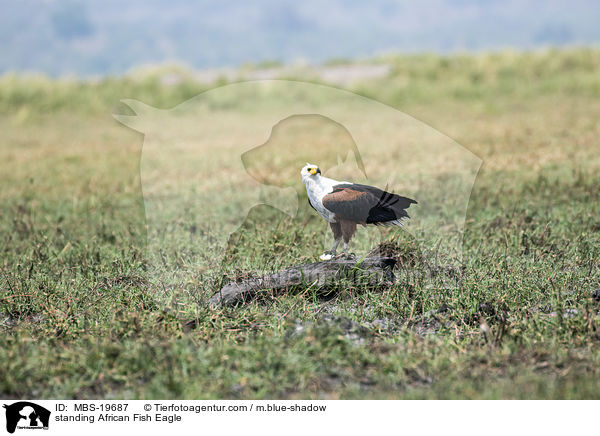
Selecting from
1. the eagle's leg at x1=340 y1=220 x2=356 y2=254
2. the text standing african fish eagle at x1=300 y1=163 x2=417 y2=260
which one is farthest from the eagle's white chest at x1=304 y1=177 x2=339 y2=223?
the eagle's leg at x1=340 y1=220 x2=356 y2=254

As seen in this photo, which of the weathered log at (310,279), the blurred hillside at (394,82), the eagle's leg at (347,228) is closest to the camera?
the eagle's leg at (347,228)

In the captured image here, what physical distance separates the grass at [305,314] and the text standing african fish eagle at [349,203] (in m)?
0.53

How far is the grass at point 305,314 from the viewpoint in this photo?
10.2 ft

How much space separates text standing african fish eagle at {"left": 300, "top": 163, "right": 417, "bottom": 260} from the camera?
11.7ft

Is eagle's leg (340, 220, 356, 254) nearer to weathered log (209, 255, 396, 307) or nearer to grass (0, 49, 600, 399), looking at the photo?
weathered log (209, 255, 396, 307)

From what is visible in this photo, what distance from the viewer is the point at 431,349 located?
10.9ft

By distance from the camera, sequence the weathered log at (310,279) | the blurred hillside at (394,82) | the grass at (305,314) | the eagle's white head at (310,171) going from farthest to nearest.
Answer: the blurred hillside at (394,82) → the weathered log at (310,279) → the eagle's white head at (310,171) → the grass at (305,314)

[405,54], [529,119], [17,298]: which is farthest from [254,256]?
[405,54]

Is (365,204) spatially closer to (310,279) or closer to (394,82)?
(310,279)

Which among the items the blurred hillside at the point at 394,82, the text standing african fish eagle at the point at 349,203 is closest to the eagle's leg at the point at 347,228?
the text standing african fish eagle at the point at 349,203

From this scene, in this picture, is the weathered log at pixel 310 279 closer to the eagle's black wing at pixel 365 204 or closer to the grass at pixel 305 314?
the grass at pixel 305 314

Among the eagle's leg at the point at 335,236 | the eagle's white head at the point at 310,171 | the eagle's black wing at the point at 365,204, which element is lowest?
the eagle's leg at the point at 335,236

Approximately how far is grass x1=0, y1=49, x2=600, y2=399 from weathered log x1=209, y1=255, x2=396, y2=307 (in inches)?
3.4
